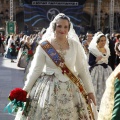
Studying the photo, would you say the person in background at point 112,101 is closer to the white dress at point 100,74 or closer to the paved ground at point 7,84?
the paved ground at point 7,84

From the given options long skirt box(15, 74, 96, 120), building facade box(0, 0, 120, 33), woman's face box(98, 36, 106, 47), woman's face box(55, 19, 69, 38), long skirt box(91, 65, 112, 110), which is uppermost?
woman's face box(55, 19, 69, 38)

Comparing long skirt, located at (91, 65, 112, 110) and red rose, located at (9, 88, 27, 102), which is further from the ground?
red rose, located at (9, 88, 27, 102)

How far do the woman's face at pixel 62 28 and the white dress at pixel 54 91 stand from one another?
20 cm

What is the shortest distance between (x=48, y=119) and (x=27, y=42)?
1032cm

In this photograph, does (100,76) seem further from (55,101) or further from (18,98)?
(18,98)

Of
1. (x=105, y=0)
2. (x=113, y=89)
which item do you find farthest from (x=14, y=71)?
(x=105, y=0)

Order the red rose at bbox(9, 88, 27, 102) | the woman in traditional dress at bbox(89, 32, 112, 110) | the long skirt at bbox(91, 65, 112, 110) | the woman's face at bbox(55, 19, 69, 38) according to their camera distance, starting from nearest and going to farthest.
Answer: the red rose at bbox(9, 88, 27, 102) → the woman's face at bbox(55, 19, 69, 38) → the woman in traditional dress at bbox(89, 32, 112, 110) → the long skirt at bbox(91, 65, 112, 110)

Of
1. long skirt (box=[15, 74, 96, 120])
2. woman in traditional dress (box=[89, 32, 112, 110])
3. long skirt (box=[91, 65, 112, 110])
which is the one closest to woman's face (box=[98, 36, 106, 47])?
woman in traditional dress (box=[89, 32, 112, 110])

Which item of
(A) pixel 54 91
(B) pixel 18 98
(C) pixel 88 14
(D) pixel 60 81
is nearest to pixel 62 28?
(D) pixel 60 81

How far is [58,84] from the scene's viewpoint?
5961 millimetres

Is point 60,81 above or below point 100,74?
above

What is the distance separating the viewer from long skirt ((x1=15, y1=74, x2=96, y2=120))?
584 centimetres

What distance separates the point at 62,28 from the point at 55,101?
79 cm

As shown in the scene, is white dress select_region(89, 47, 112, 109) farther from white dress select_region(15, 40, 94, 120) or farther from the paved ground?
white dress select_region(15, 40, 94, 120)
